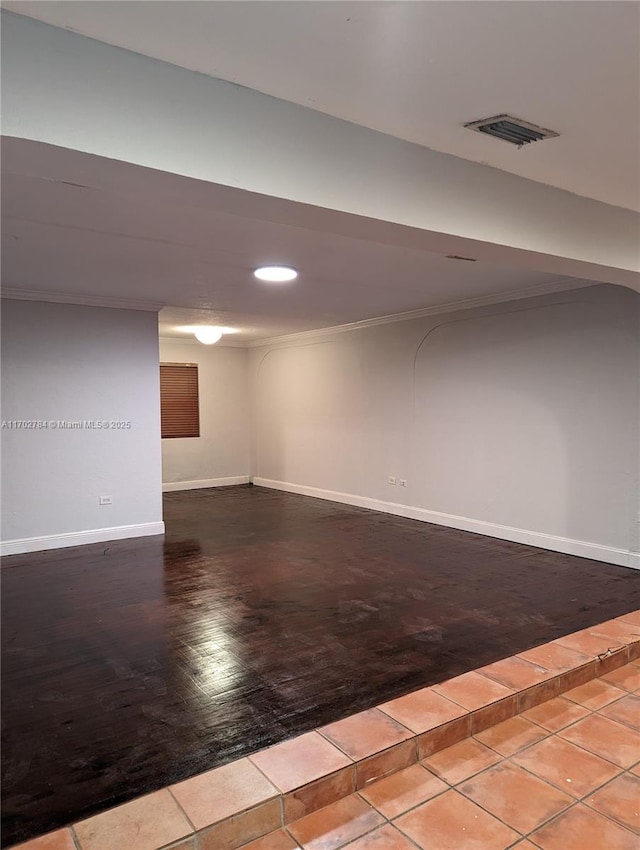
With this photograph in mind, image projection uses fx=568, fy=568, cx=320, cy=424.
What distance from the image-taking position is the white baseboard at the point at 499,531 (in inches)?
186

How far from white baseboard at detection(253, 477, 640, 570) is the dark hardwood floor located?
129 mm

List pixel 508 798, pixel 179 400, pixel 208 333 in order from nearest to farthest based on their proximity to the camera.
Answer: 1. pixel 508 798
2. pixel 208 333
3. pixel 179 400

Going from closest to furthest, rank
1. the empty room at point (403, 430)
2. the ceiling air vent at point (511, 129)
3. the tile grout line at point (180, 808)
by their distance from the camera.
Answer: the empty room at point (403, 430), the tile grout line at point (180, 808), the ceiling air vent at point (511, 129)

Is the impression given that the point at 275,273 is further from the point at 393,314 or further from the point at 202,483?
→ the point at 202,483

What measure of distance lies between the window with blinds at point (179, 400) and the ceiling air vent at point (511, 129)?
7281mm

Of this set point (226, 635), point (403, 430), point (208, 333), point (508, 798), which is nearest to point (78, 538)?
point (226, 635)

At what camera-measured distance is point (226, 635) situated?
10.9 ft

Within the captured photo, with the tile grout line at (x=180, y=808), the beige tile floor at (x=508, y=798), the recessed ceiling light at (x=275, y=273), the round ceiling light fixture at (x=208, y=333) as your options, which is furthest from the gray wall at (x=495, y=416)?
the tile grout line at (x=180, y=808)

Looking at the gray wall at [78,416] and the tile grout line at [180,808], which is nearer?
the tile grout line at [180,808]

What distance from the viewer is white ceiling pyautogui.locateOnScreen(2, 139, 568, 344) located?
1843 millimetres

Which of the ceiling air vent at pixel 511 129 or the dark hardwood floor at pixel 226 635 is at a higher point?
the ceiling air vent at pixel 511 129

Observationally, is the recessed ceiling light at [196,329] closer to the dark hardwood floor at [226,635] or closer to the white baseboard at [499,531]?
the white baseboard at [499,531]

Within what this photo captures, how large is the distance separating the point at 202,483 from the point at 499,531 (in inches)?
203

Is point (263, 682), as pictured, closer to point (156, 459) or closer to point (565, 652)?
point (565, 652)
